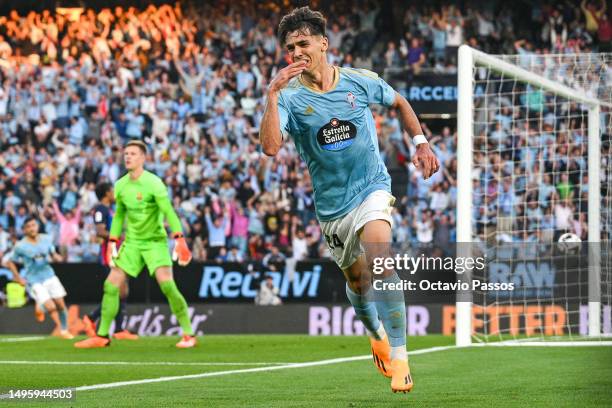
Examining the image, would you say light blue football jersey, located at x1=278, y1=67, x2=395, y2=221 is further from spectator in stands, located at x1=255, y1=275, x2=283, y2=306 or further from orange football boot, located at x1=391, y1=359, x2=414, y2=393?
spectator in stands, located at x1=255, y1=275, x2=283, y2=306

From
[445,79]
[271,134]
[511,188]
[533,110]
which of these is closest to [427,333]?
[511,188]

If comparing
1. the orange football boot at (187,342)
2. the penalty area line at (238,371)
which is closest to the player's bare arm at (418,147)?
the penalty area line at (238,371)

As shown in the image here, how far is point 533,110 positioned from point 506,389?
13.0 meters

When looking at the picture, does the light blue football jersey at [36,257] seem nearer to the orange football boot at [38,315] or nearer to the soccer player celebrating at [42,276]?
the soccer player celebrating at [42,276]

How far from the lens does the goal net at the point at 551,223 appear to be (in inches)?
591

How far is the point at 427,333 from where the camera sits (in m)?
20.0

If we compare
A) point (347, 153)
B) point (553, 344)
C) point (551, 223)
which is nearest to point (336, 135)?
point (347, 153)

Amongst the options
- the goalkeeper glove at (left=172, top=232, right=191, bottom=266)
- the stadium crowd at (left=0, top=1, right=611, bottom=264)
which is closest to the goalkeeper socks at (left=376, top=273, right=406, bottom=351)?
the goalkeeper glove at (left=172, top=232, right=191, bottom=266)

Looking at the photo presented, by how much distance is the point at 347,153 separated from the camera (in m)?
7.89

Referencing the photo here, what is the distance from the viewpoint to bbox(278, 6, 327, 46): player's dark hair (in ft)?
25.2

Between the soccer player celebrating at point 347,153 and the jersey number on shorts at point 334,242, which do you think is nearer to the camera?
the soccer player celebrating at point 347,153

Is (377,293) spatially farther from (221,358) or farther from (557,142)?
(557,142)

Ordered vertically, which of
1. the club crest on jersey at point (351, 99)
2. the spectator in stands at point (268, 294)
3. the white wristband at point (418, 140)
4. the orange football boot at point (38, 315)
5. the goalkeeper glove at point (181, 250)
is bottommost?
the orange football boot at point (38, 315)

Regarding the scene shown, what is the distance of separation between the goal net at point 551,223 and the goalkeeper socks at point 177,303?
3.32 meters
